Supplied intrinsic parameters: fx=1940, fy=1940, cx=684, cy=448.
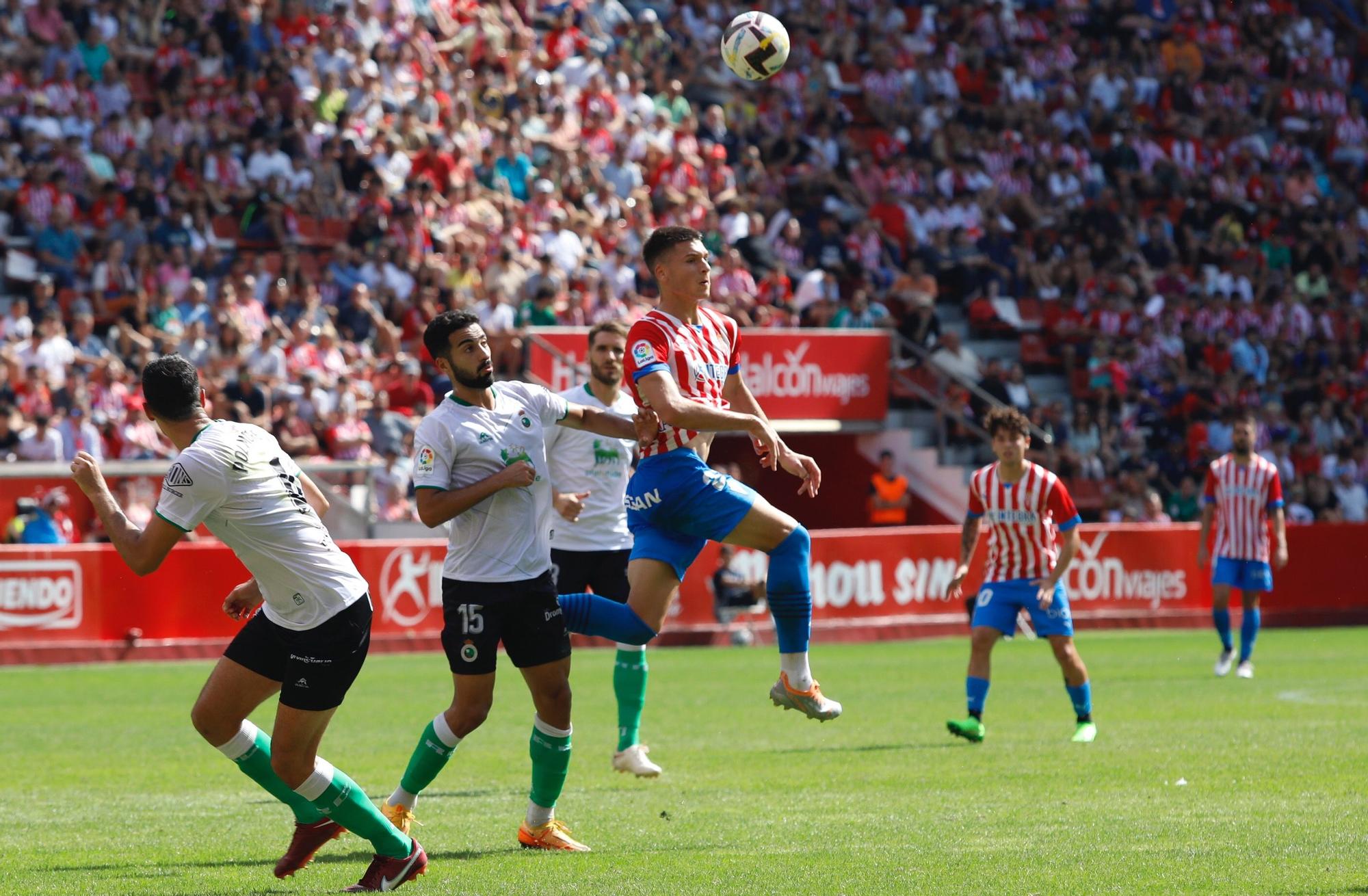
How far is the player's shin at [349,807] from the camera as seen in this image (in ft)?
23.8

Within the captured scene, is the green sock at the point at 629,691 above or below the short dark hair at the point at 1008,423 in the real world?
below

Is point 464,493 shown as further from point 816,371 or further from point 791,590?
point 816,371

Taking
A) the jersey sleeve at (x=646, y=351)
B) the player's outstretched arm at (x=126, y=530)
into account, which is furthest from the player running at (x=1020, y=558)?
the player's outstretched arm at (x=126, y=530)

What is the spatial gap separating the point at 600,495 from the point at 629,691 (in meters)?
1.42

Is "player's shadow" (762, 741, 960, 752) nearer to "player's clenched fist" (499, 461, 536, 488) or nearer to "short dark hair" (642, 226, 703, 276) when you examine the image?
"short dark hair" (642, 226, 703, 276)

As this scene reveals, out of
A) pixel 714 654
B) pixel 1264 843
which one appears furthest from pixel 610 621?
pixel 714 654

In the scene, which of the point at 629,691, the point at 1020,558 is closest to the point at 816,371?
the point at 1020,558

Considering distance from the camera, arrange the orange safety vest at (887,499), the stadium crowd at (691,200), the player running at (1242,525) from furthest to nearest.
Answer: the orange safety vest at (887,499) → the stadium crowd at (691,200) → the player running at (1242,525)

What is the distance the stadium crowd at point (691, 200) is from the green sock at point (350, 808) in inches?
544

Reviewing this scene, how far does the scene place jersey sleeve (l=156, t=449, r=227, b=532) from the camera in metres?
6.88

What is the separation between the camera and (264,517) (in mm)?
7117

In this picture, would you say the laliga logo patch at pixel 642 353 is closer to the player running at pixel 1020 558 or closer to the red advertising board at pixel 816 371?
the player running at pixel 1020 558

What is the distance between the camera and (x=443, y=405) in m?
8.12

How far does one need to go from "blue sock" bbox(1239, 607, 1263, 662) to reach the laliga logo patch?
10725mm
